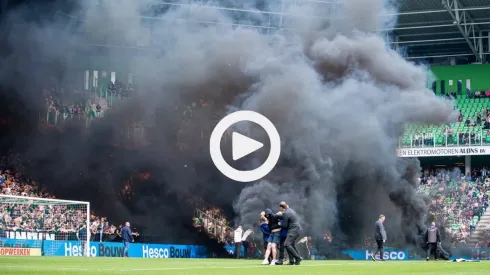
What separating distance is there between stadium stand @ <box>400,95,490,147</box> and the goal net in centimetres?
2247

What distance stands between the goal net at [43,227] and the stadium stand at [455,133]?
22.5 meters

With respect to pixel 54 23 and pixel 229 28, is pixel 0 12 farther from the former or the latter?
pixel 229 28

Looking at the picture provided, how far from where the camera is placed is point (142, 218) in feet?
156

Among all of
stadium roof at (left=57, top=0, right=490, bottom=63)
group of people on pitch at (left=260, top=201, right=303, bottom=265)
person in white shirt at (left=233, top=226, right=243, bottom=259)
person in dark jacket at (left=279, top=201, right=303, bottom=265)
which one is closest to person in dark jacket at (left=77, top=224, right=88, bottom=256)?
person in white shirt at (left=233, top=226, right=243, bottom=259)

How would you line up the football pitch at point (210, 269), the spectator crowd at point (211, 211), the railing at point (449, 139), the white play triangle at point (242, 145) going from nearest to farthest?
the football pitch at point (210, 269)
the spectator crowd at point (211, 211)
the white play triangle at point (242, 145)
the railing at point (449, 139)

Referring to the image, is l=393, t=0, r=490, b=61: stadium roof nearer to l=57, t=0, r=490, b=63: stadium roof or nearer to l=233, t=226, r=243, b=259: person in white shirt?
→ l=57, t=0, r=490, b=63: stadium roof

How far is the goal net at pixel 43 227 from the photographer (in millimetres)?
36469

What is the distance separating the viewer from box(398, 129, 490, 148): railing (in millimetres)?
53875

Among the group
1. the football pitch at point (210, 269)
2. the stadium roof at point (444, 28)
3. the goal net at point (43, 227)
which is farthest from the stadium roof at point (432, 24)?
the football pitch at point (210, 269)

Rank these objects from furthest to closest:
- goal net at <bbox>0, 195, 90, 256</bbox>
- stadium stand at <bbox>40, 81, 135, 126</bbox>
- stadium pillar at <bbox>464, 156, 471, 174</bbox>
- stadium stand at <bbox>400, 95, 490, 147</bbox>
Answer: stadium pillar at <bbox>464, 156, 471, 174</bbox> → stadium stand at <bbox>400, 95, 490, 147</bbox> → stadium stand at <bbox>40, 81, 135, 126</bbox> → goal net at <bbox>0, 195, 90, 256</bbox>

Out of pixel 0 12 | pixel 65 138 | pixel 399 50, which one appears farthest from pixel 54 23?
A: pixel 399 50

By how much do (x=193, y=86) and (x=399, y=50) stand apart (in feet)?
63.3

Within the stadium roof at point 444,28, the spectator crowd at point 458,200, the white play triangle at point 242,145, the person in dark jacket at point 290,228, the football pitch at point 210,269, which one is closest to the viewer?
the football pitch at point 210,269

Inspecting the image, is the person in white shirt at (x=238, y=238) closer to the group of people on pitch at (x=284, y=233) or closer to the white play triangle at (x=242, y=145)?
the white play triangle at (x=242, y=145)
